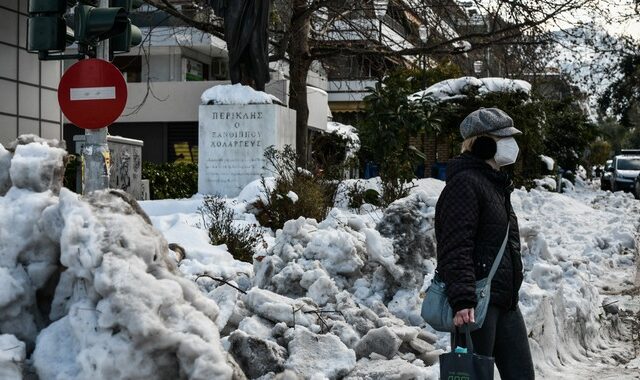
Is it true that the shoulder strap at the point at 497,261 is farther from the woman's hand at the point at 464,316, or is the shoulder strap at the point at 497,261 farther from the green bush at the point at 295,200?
the green bush at the point at 295,200

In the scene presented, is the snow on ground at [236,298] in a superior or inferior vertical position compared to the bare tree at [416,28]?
inferior

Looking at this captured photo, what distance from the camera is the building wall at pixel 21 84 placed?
20.1 m

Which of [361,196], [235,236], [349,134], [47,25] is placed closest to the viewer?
[47,25]

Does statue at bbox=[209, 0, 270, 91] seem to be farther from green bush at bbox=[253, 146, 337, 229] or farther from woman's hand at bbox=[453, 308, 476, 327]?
woman's hand at bbox=[453, 308, 476, 327]

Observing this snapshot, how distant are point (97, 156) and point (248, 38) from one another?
7066 millimetres

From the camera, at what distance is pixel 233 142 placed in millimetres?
15508

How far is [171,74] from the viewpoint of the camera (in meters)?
37.9

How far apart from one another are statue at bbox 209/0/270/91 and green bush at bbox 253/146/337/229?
3841 mm

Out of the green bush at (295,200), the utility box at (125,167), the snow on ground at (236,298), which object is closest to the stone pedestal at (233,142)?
the utility box at (125,167)

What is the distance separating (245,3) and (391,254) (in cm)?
994

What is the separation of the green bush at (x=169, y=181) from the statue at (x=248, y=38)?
3033 millimetres

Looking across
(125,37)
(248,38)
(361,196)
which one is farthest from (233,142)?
(125,37)

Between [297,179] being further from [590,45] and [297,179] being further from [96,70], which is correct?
[590,45]

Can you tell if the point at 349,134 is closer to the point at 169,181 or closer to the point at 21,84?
the point at 21,84
